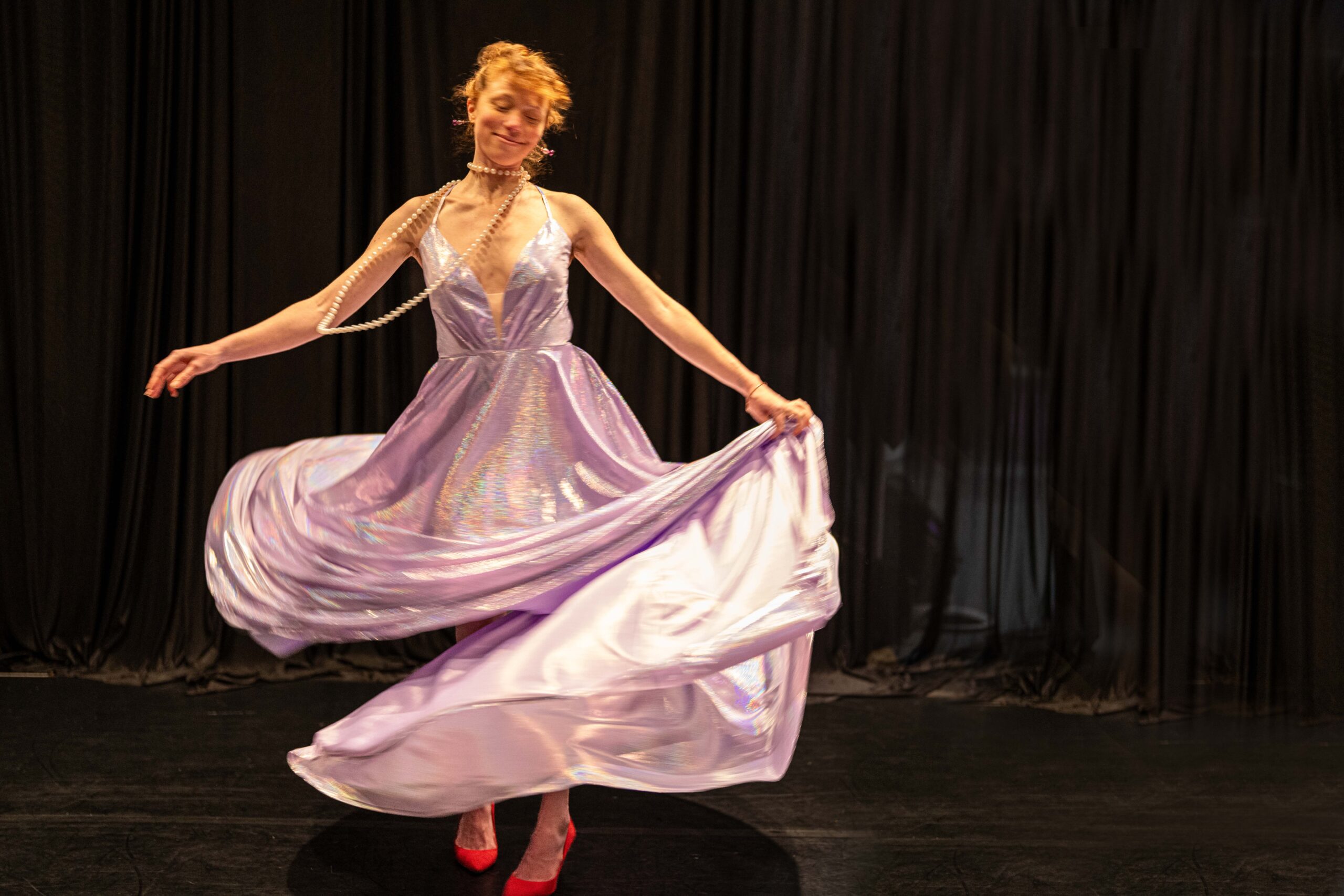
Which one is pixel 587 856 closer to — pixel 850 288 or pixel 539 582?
pixel 539 582

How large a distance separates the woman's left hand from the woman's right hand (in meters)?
0.93

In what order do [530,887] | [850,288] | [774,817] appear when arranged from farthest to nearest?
[850,288] < [774,817] < [530,887]

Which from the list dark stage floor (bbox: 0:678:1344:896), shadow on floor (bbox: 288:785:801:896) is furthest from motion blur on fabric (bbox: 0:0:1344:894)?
shadow on floor (bbox: 288:785:801:896)

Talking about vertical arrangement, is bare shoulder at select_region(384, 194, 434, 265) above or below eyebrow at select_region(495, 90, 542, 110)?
below

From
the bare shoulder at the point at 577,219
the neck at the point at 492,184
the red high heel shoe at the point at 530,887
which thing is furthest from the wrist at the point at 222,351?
the red high heel shoe at the point at 530,887

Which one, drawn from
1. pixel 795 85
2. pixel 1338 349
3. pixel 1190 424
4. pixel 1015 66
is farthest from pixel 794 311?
pixel 1338 349

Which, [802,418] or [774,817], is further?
[774,817]

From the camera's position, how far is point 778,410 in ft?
6.69

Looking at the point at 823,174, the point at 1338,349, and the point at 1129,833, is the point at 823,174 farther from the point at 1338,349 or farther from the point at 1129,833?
the point at 1129,833

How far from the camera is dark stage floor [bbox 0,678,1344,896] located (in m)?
2.15

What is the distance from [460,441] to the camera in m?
2.07

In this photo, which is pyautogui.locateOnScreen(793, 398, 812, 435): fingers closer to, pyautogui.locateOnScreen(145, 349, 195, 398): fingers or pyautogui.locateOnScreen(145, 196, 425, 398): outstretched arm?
pyautogui.locateOnScreen(145, 196, 425, 398): outstretched arm

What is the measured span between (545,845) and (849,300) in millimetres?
2057

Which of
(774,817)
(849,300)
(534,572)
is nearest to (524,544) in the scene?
(534,572)
